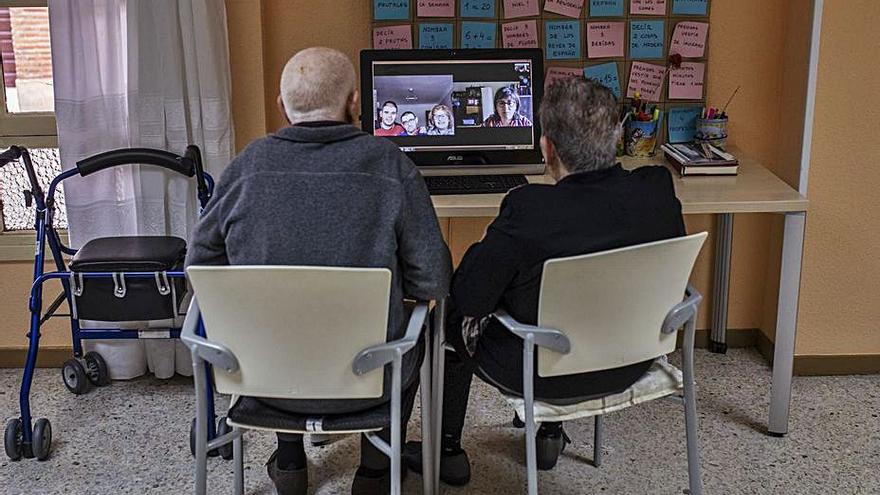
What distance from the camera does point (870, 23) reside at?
118 inches

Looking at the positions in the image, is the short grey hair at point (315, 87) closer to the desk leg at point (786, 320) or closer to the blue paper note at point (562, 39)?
the blue paper note at point (562, 39)

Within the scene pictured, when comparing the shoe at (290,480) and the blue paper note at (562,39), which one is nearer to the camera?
the shoe at (290,480)

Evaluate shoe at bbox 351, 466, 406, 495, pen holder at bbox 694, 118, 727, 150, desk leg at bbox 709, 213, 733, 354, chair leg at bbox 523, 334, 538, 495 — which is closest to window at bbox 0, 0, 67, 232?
shoe at bbox 351, 466, 406, 495

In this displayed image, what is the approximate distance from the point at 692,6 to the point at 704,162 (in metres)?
0.56

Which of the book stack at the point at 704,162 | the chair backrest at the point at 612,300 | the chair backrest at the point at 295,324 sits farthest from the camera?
the book stack at the point at 704,162

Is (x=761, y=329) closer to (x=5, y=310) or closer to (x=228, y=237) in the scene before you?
(x=228, y=237)

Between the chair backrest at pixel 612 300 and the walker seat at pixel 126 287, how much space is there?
1121mm

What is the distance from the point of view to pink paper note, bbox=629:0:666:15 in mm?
3160

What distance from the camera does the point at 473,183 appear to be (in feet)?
9.25

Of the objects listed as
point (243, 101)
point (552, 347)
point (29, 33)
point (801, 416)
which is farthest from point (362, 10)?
point (801, 416)

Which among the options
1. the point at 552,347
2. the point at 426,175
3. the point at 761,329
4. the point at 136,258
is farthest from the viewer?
the point at 761,329

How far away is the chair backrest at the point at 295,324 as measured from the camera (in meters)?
1.88

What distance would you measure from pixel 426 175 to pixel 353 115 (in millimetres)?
736

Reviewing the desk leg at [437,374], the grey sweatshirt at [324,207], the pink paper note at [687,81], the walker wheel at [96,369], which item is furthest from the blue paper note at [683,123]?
the walker wheel at [96,369]
